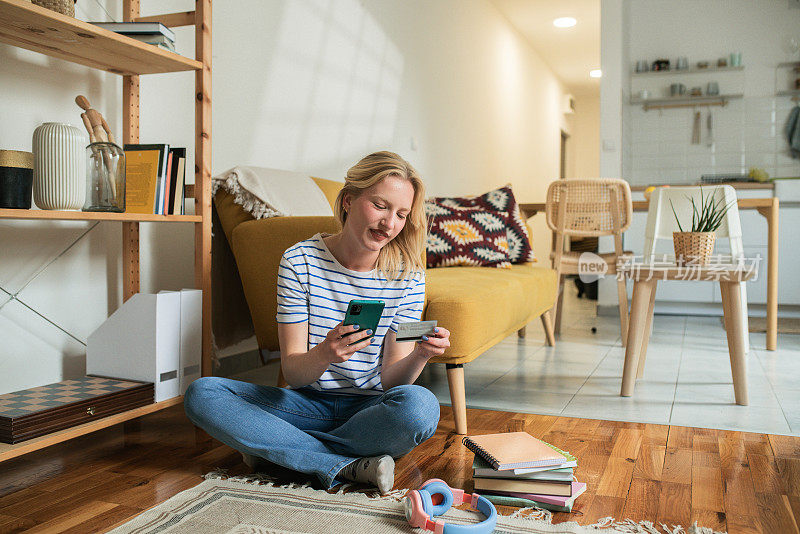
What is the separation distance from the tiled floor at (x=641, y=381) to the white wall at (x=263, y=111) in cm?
80

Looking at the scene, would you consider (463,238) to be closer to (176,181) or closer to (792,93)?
(176,181)

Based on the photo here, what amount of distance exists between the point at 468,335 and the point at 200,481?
0.81 m

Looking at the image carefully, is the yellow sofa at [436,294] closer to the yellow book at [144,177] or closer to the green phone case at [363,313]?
the yellow book at [144,177]

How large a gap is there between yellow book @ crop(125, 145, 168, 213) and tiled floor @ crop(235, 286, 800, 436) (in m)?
0.92

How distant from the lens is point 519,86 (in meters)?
7.30

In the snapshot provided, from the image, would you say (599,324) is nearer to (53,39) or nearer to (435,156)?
(435,156)

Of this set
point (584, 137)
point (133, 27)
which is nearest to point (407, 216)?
point (133, 27)

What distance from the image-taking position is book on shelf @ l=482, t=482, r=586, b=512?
4.58 ft

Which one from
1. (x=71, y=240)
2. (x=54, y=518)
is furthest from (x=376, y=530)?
(x=71, y=240)

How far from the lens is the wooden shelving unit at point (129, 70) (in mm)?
1496

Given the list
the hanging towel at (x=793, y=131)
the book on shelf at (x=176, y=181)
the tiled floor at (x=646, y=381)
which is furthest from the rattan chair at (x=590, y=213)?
Answer: the hanging towel at (x=793, y=131)

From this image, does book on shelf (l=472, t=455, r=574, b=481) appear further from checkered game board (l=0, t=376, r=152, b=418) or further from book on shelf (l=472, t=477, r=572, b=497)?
checkered game board (l=0, t=376, r=152, b=418)

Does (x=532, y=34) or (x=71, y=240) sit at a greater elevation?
(x=532, y=34)

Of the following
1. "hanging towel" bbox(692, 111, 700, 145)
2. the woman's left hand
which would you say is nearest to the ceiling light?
"hanging towel" bbox(692, 111, 700, 145)
